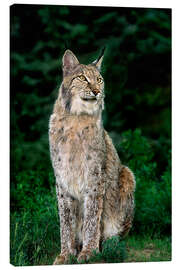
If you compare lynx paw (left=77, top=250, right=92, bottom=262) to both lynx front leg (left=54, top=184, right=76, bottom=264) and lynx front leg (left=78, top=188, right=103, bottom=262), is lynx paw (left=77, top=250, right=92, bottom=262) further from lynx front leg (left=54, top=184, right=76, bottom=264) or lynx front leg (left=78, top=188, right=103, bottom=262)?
lynx front leg (left=54, top=184, right=76, bottom=264)

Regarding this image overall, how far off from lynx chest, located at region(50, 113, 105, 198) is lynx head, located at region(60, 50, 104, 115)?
0.16 m

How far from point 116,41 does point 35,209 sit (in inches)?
160

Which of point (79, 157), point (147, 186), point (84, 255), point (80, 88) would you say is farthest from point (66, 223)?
point (147, 186)

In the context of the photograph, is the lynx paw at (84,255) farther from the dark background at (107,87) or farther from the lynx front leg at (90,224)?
the dark background at (107,87)

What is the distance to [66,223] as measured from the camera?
720 centimetres

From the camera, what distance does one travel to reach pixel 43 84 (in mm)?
10805

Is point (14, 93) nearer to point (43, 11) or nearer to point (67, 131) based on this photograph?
point (43, 11)

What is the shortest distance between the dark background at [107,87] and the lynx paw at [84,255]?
142 centimetres

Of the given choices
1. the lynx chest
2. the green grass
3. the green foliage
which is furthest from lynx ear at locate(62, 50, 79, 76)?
the green foliage

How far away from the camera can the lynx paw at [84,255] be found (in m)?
7.07

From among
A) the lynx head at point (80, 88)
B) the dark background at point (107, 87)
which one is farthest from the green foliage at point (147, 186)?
the lynx head at point (80, 88)

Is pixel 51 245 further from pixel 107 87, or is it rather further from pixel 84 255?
pixel 107 87

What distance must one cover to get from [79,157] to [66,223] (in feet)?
2.79

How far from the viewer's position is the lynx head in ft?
23.0
